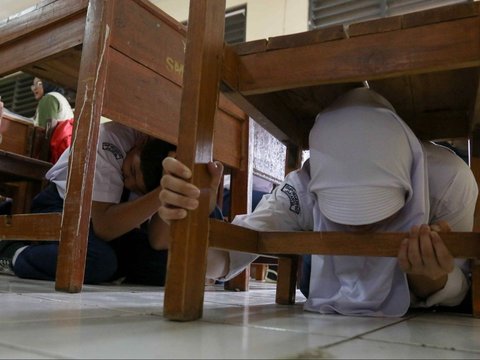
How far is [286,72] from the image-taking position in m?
0.71

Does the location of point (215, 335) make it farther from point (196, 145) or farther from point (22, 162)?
point (22, 162)

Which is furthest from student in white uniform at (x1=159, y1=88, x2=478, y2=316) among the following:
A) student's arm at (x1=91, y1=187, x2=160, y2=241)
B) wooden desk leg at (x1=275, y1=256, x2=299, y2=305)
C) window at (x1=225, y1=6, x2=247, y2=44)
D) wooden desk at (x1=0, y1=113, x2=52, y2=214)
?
window at (x1=225, y1=6, x2=247, y2=44)

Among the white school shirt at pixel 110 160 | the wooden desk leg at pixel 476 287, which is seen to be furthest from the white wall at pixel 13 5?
the wooden desk leg at pixel 476 287

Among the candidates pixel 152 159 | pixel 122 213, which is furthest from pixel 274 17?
pixel 122 213

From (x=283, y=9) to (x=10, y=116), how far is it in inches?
80.1

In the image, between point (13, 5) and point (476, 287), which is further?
point (13, 5)

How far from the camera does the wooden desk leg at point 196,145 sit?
0.61m

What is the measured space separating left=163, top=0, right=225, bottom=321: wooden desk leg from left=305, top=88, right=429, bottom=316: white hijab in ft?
0.67

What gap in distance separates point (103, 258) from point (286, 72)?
34.6 inches

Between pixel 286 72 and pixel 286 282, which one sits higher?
pixel 286 72

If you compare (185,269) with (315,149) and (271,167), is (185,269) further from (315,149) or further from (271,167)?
(271,167)

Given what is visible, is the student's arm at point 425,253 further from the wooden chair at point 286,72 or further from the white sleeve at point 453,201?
the white sleeve at point 453,201

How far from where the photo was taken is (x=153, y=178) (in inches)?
52.9

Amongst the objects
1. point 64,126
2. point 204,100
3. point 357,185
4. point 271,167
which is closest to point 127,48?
point 204,100
